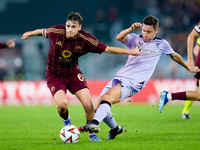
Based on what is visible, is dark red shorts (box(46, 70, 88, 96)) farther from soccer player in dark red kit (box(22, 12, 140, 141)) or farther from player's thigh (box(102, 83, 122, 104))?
player's thigh (box(102, 83, 122, 104))

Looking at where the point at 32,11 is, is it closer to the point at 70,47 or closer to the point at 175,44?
the point at 175,44

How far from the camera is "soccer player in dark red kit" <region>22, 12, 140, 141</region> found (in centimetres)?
675

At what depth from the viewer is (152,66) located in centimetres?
726

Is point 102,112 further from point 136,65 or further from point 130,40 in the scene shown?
point 130,40

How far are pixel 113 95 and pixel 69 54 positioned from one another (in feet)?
3.35

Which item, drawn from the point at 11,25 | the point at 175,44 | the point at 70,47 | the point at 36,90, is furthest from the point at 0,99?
the point at 70,47

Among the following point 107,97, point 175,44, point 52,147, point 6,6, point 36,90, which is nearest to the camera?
point 52,147

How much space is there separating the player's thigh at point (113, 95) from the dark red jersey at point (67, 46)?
0.69 m

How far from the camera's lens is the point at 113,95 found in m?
6.79

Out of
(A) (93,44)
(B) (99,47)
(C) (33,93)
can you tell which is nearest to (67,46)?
(A) (93,44)

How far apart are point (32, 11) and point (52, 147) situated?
755 inches

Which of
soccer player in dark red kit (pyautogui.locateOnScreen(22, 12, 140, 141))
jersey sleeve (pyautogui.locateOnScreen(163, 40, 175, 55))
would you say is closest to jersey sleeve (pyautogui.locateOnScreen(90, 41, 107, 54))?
soccer player in dark red kit (pyautogui.locateOnScreen(22, 12, 140, 141))

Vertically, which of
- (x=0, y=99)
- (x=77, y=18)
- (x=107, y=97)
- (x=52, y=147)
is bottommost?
(x=0, y=99)

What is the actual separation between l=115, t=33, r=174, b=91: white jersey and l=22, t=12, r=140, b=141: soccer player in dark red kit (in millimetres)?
588
